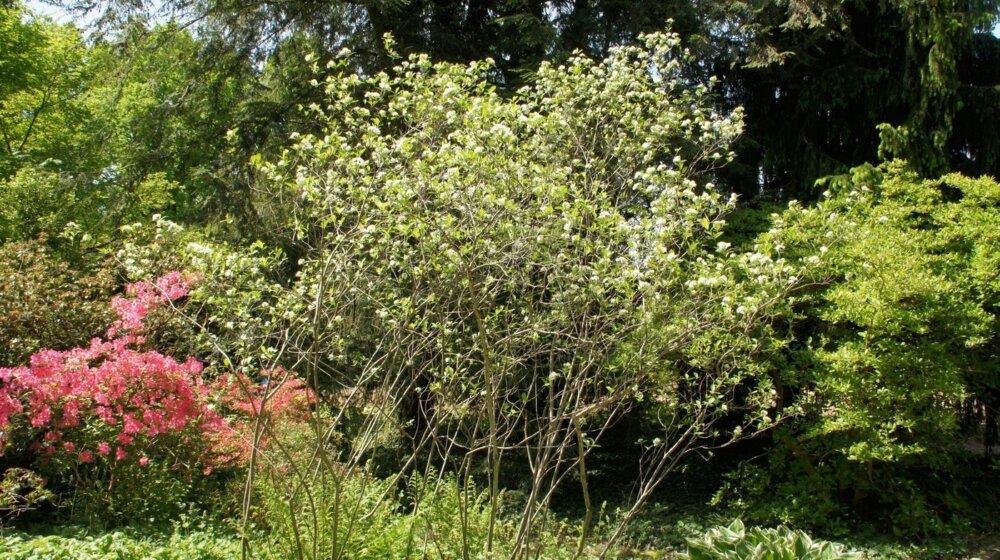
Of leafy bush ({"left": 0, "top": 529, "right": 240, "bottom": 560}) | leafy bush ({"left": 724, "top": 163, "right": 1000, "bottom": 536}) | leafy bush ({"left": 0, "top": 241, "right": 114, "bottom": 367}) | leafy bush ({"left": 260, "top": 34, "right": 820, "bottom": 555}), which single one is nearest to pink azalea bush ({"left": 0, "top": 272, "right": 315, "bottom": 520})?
leafy bush ({"left": 0, "top": 241, "right": 114, "bottom": 367})

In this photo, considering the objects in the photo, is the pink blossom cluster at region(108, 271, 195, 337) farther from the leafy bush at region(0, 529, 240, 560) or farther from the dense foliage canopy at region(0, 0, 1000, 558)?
the leafy bush at region(0, 529, 240, 560)

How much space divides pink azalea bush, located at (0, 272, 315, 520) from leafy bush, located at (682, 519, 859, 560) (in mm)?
3003

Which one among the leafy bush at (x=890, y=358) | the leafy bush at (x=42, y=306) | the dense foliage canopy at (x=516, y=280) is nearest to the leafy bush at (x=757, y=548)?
the dense foliage canopy at (x=516, y=280)

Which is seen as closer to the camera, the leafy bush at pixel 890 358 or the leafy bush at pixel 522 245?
the leafy bush at pixel 522 245

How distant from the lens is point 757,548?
3.26 meters

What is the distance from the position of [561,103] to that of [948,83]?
17.0ft

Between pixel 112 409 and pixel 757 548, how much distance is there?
455 cm

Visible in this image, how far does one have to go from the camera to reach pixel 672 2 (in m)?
8.05

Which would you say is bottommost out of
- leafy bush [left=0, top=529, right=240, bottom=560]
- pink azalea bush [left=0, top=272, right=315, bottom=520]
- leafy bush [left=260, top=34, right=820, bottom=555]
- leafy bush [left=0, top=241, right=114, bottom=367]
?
leafy bush [left=0, top=529, right=240, bottom=560]

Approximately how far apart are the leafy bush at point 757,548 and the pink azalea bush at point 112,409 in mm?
3003

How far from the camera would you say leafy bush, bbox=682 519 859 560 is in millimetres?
3250

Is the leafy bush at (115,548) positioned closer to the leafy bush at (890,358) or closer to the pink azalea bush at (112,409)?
the pink azalea bush at (112,409)

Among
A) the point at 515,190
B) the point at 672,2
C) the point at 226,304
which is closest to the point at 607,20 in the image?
the point at 672,2

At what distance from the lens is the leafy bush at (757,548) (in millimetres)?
3250
